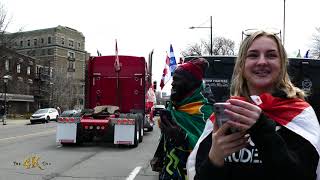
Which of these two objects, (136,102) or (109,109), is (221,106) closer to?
(109,109)

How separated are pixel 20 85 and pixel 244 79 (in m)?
82.8

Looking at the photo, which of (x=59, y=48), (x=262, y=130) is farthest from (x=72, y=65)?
(x=262, y=130)

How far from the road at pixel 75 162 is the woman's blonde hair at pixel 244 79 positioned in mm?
8336

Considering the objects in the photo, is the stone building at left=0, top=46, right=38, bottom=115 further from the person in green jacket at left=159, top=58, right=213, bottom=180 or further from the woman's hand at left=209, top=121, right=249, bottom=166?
the woman's hand at left=209, top=121, right=249, bottom=166

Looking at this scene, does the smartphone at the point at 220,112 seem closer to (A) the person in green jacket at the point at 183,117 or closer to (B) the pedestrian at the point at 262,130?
(B) the pedestrian at the point at 262,130

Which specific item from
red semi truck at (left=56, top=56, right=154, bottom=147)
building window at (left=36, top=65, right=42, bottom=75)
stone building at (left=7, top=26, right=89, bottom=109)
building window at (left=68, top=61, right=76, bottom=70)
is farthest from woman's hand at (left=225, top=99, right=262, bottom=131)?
A: building window at (left=68, top=61, right=76, bottom=70)

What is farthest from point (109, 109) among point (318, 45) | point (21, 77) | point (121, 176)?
point (21, 77)

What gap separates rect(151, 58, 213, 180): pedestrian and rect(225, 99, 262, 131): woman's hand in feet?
7.08

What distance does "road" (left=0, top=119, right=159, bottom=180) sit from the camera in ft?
34.8

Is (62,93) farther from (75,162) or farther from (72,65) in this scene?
(75,162)

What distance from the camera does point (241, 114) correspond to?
175 centimetres

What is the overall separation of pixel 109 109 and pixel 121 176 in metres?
8.13

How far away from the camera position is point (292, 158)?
73.9 inches

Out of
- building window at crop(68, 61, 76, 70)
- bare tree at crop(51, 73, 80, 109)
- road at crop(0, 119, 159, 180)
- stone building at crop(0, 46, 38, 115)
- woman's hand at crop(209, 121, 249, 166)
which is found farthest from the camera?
building window at crop(68, 61, 76, 70)
